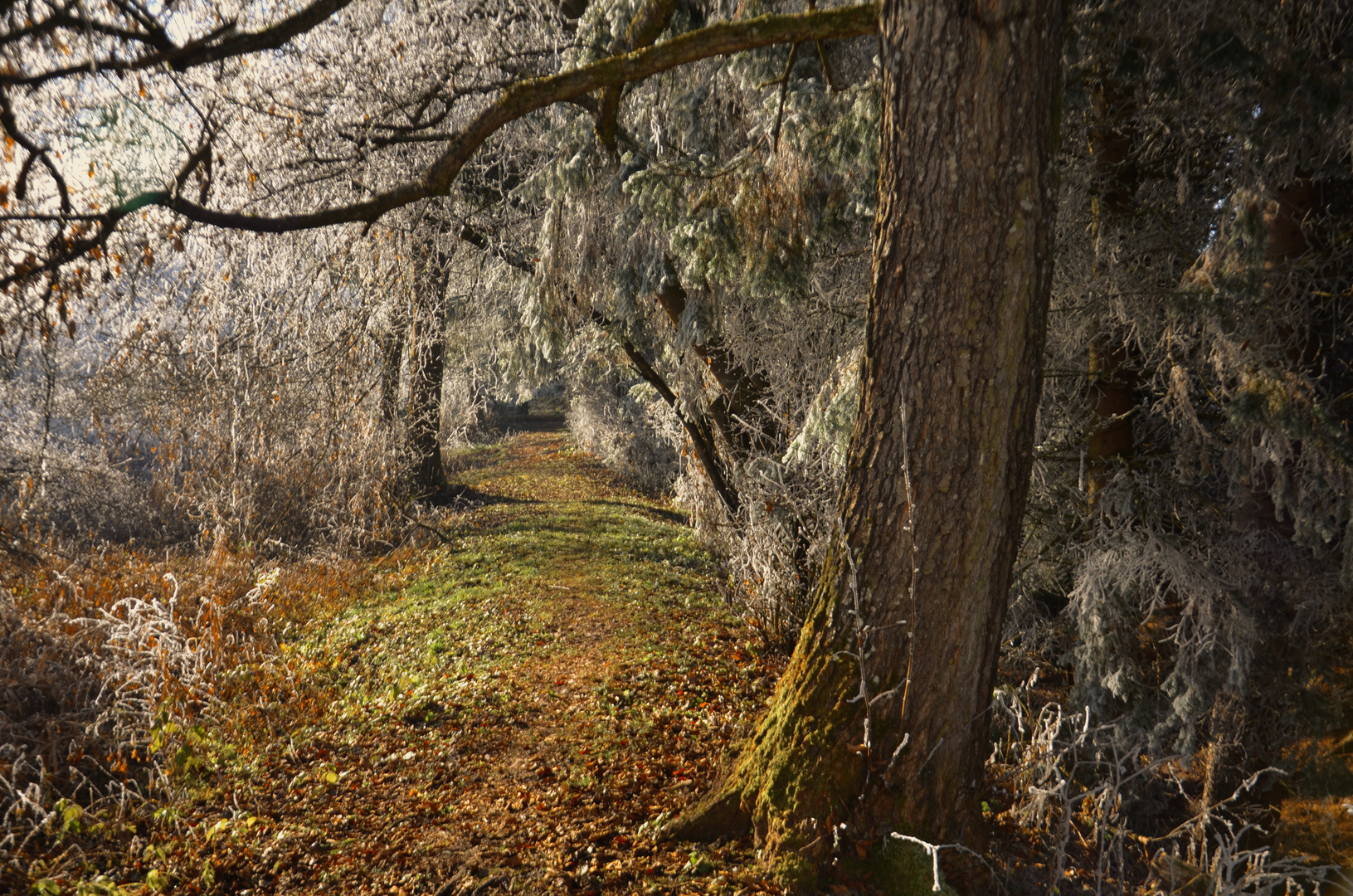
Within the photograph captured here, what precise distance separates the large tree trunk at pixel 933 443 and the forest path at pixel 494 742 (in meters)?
0.65

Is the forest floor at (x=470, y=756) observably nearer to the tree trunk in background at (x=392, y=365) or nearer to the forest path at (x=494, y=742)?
the forest path at (x=494, y=742)

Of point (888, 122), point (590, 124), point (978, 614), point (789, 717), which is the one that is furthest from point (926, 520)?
point (590, 124)

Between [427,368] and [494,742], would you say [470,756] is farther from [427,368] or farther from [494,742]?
[427,368]

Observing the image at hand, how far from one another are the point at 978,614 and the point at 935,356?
103 cm

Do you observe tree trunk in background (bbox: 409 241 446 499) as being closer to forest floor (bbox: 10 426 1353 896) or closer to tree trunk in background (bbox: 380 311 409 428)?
tree trunk in background (bbox: 380 311 409 428)

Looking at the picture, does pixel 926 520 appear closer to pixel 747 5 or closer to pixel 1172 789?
pixel 1172 789

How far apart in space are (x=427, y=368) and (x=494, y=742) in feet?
25.7

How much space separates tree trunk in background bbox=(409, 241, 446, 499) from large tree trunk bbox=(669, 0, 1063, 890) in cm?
699

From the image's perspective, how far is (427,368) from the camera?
11.3 meters

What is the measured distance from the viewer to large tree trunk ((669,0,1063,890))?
2.70 meters

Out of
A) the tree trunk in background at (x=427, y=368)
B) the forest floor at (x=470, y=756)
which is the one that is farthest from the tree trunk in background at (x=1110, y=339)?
the tree trunk in background at (x=427, y=368)

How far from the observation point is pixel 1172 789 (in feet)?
16.1

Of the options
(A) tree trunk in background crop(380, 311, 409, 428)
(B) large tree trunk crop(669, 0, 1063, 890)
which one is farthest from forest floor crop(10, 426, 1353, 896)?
(A) tree trunk in background crop(380, 311, 409, 428)

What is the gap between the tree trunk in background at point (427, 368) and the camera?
9430 mm
